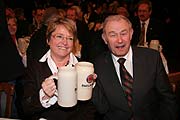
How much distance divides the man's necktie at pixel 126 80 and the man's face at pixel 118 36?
0.09 metres

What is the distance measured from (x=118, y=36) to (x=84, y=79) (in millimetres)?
590

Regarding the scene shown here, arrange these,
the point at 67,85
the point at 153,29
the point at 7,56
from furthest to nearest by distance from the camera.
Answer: the point at 153,29
the point at 7,56
the point at 67,85

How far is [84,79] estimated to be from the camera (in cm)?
161

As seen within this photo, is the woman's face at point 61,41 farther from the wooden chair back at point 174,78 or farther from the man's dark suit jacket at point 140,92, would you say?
the wooden chair back at point 174,78

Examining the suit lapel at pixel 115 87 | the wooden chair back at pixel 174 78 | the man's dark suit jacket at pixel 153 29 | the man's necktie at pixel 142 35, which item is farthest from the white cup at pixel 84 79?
the man's dark suit jacket at pixel 153 29

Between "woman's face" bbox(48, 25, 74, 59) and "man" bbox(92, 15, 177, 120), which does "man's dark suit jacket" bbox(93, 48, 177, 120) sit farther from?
"woman's face" bbox(48, 25, 74, 59)

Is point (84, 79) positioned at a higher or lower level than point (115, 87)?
higher

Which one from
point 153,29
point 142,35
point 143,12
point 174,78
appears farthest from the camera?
point 143,12

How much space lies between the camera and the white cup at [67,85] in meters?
1.52

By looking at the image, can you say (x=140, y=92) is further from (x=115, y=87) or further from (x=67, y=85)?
(x=67, y=85)

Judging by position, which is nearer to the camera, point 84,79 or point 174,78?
point 84,79

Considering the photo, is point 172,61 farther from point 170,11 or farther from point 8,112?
point 8,112

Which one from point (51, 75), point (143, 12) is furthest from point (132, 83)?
point (143, 12)

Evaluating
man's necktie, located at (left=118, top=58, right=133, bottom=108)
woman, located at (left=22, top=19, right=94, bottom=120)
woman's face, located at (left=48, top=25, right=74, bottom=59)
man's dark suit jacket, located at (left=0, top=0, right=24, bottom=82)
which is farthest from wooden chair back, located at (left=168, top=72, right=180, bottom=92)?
man's dark suit jacket, located at (left=0, top=0, right=24, bottom=82)
